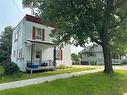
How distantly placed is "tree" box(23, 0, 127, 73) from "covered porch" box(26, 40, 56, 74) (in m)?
4.93

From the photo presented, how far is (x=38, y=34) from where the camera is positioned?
88.1 feet

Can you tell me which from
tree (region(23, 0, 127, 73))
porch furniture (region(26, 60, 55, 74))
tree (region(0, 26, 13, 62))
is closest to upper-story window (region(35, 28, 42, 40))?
porch furniture (region(26, 60, 55, 74))

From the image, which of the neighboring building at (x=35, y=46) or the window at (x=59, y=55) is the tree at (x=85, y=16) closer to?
the neighboring building at (x=35, y=46)

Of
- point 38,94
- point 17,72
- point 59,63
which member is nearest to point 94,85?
point 38,94

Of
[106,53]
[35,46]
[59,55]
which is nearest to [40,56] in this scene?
[35,46]

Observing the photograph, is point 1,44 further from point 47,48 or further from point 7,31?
point 47,48

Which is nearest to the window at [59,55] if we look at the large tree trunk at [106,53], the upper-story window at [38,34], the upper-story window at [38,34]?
the upper-story window at [38,34]

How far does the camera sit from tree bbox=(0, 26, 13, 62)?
148 feet

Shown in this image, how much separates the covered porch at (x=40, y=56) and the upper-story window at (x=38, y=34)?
1235 millimetres

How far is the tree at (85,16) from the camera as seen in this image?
57.9ft

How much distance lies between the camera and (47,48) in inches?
1095

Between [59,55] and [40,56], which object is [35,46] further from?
[59,55]

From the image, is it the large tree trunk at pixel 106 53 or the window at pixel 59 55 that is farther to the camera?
the window at pixel 59 55

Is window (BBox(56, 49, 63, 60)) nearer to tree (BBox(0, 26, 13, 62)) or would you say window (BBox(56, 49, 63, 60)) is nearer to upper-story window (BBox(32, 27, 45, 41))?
upper-story window (BBox(32, 27, 45, 41))
